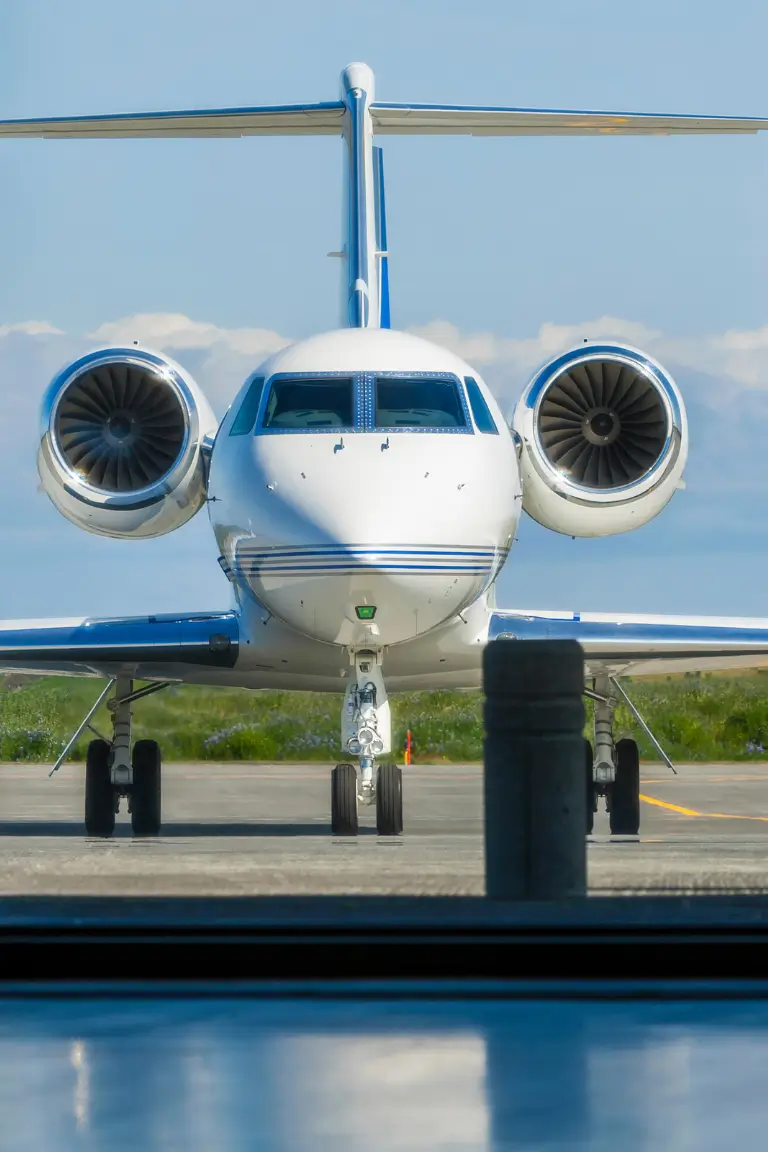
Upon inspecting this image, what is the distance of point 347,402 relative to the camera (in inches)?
514

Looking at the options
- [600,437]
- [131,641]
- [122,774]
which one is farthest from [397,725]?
[131,641]

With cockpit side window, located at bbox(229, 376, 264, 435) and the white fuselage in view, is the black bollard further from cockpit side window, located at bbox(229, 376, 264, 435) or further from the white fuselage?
cockpit side window, located at bbox(229, 376, 264, 435)

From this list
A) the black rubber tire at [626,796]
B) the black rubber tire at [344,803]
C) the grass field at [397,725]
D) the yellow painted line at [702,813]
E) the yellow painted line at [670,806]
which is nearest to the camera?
the black rubber tire at [344,803]

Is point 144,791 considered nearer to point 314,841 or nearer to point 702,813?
point 314,841

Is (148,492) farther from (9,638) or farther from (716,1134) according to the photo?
(716,1134)

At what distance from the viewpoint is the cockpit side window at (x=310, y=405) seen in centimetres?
1295

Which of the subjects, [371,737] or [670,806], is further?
[670,806]

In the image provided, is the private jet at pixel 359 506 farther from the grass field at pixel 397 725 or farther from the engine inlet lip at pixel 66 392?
the grass field at pixel 397 725

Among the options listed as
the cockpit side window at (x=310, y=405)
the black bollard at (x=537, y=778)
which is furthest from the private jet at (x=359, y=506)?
the black bollard at (x=537, y=778)

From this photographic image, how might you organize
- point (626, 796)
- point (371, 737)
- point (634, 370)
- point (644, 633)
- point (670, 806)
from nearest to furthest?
1. point (371, 737)
2. point (644, 633)
3. point (634, 370)
4. point (626, 796)
5. point (670, 806)

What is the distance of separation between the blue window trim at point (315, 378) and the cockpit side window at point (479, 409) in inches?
34.5

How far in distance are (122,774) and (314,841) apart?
4088 mm

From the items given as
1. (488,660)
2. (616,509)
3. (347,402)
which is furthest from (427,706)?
(488,660)

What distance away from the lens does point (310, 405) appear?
13164mm
